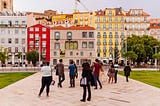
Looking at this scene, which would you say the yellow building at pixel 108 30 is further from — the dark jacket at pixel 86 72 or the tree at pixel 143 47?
the dark jacket at pixel 86 72

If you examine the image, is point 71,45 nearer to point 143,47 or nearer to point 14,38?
point 14,38

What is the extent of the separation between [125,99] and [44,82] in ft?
13.0

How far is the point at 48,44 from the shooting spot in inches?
4333

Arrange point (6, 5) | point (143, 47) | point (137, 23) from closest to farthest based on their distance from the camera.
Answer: point (143, 47) → point (137, 23) → point (6, 5)

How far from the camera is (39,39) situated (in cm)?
10838

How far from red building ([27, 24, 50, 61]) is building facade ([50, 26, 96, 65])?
500cm

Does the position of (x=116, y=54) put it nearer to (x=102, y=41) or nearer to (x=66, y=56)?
(x=102, y=41)

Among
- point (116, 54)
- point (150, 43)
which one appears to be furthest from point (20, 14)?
point (150, 43)

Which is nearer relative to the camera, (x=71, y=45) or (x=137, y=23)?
(x=71, y=45)

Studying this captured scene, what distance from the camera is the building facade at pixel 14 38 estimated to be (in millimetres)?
110031

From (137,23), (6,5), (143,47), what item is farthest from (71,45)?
(6,5)

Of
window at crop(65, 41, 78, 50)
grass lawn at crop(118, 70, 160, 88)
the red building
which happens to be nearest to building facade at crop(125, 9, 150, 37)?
window at crop(65, 41, 78, 50)

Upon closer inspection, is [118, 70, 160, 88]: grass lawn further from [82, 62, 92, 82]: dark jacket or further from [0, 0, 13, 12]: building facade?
[0, 0, 13, 12]: building facade

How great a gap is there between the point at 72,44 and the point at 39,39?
9763mm
